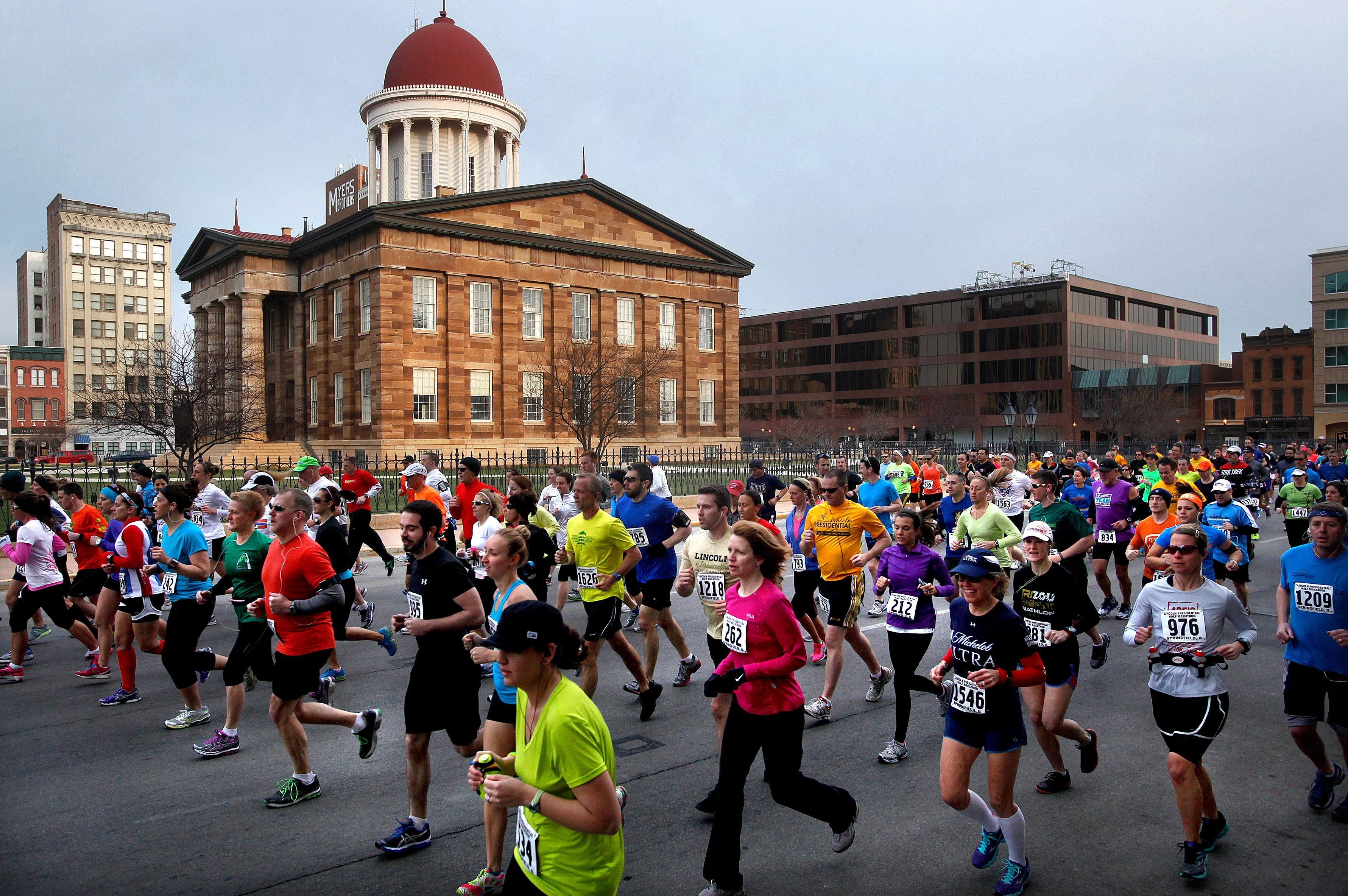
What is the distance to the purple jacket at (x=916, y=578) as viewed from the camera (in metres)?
6.44

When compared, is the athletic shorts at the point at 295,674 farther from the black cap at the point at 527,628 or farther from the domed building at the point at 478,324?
the domed building at the point at 478,324

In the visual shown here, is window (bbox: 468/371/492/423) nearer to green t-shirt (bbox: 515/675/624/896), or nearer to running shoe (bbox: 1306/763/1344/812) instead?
running shoe (bbox: 1306/763/1344/812)

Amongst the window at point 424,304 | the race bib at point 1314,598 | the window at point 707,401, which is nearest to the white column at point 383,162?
the window at point 424,304

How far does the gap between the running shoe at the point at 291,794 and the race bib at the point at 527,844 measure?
130 inches

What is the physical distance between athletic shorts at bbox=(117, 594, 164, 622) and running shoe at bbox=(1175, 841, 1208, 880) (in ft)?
26.6

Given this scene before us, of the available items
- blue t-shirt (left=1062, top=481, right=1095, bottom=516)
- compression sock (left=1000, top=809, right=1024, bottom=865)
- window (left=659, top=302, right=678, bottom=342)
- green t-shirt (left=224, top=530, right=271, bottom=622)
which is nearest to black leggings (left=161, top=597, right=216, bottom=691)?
green t-shirt (left=224, top=530, right=271, bottom=622)

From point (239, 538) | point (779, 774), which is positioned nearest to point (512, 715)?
point (779, 774)

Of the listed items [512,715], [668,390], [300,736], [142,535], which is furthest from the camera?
[668,390]

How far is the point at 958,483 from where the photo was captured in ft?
29.4

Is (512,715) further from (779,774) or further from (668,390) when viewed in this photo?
(668,390)

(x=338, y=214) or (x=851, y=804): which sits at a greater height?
(x=338, y=214)

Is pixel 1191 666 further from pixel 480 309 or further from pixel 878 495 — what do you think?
pixel 480 309

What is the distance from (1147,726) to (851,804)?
3886mm

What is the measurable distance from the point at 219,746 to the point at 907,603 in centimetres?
515
